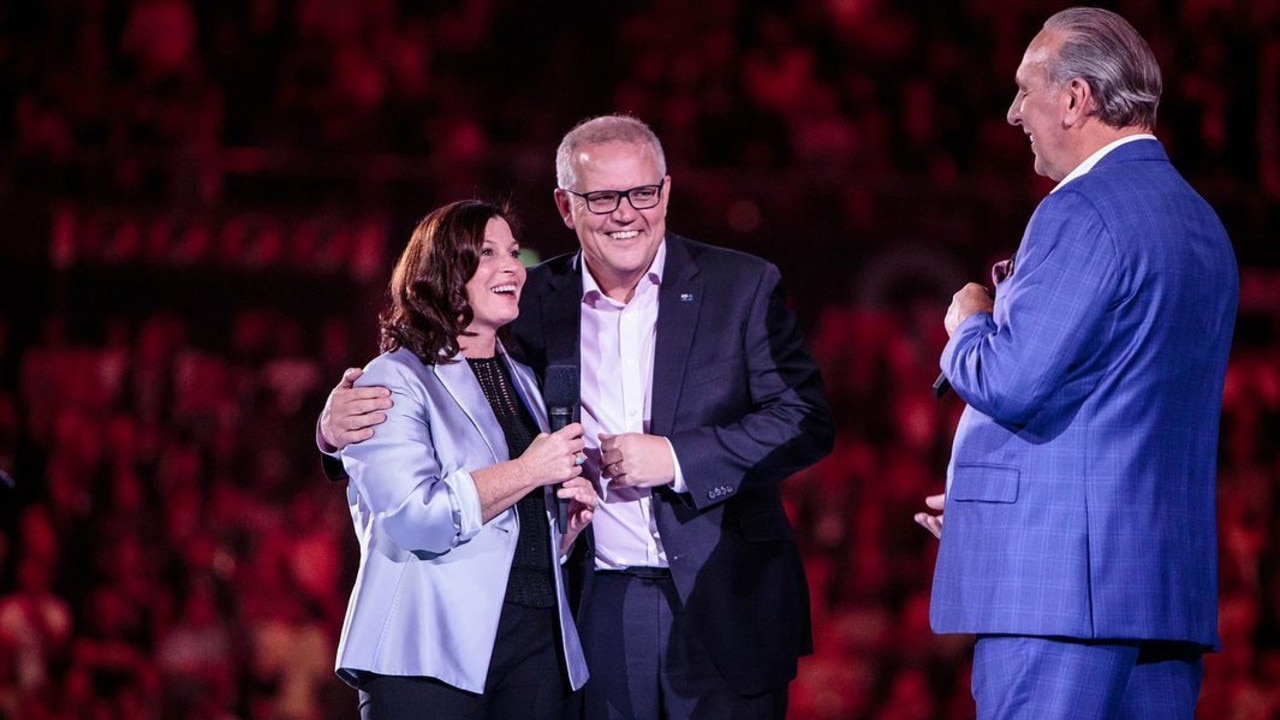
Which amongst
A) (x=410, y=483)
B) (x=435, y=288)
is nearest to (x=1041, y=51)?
(x=435, y=288)

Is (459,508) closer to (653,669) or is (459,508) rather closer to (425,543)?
(425,543)

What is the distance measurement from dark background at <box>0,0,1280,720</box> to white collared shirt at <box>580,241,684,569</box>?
3.50m

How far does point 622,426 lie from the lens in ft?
10.4

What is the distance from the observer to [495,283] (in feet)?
9.47

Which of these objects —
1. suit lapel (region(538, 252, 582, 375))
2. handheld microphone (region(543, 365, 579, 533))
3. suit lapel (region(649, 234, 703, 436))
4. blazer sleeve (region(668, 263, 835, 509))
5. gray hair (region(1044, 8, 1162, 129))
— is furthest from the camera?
suit lapel (region(538, 252, 582, 375))

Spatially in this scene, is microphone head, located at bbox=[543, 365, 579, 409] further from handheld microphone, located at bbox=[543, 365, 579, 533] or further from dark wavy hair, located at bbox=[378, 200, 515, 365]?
dark wavy hair, located at bbox=[378, 200, 515, 365]

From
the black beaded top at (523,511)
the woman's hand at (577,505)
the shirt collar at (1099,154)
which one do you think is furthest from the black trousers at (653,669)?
the shirt collar at (1099,154)

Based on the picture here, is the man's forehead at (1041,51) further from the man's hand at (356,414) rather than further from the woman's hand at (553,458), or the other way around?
the man's hand at (356,414)

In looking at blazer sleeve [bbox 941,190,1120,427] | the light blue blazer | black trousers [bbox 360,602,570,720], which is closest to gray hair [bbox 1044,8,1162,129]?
blazer sleeve [bbox 941,190,1120,427]

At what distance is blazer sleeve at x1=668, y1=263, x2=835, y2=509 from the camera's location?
119 inches

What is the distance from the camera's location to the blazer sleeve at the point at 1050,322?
94.4 inches

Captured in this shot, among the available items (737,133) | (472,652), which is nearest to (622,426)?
(472,652)

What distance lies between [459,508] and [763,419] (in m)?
0.76

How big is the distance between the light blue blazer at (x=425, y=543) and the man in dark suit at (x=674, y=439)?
1.03ft
